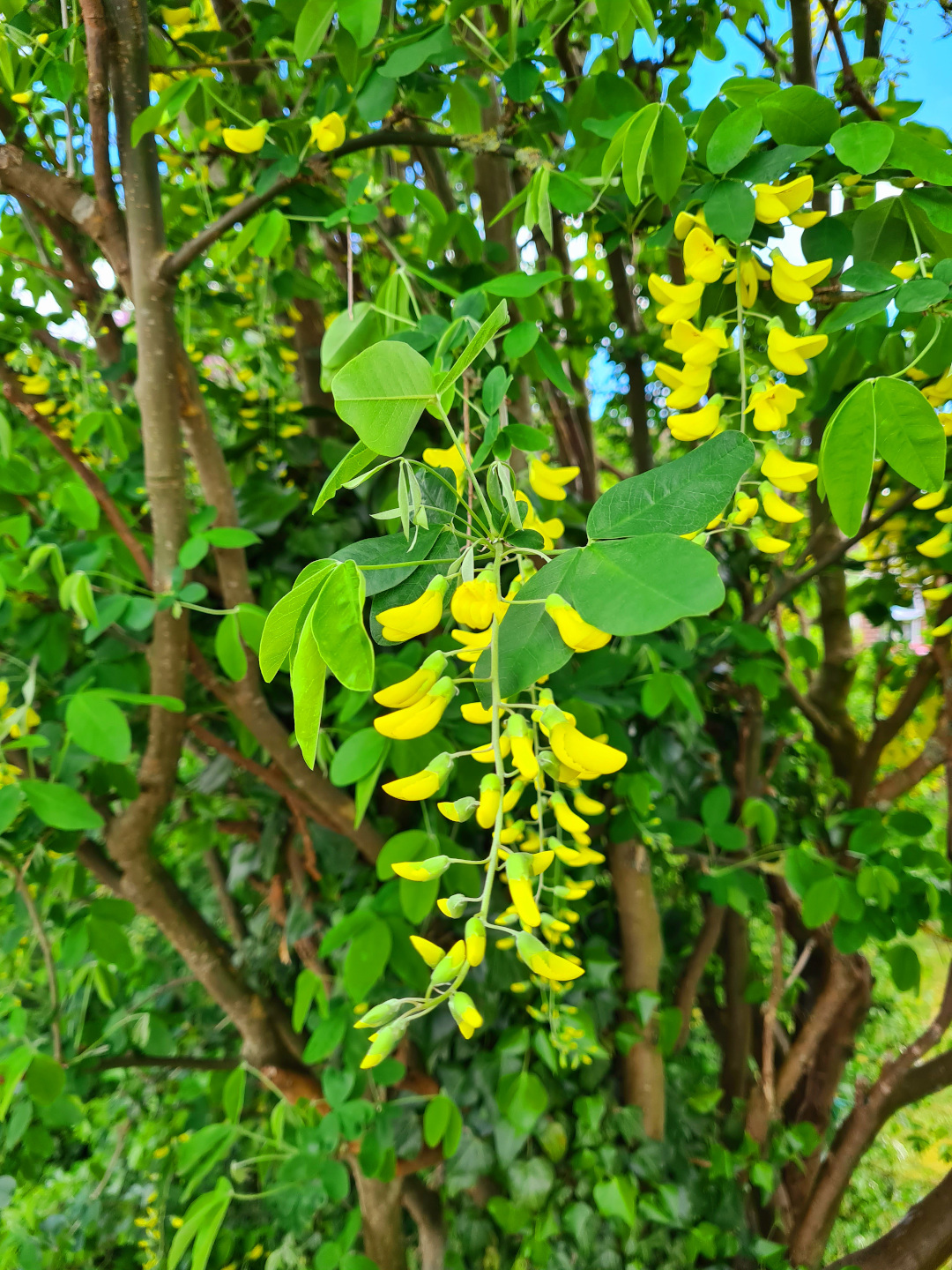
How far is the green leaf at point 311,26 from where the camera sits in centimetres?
55

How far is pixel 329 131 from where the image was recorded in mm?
570

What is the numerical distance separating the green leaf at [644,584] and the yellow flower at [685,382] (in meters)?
0.22

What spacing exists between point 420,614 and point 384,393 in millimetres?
89

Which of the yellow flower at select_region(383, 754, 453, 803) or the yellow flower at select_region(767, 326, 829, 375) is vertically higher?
the yellow flower at select_region(767, 326, 829, 375)

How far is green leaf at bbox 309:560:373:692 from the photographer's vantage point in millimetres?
281

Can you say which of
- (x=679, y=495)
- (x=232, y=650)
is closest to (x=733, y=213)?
(x=679, y=495)

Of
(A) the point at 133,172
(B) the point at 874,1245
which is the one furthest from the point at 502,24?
(B) the point at 874,1245

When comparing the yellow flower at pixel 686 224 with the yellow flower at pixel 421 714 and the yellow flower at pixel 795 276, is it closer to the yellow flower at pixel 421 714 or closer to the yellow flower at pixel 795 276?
the yellow flower at pixel 795 276

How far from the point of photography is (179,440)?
0.76 m

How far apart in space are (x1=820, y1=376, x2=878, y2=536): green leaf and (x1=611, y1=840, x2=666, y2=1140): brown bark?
2.62 feet

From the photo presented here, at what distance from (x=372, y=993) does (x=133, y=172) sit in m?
0.98

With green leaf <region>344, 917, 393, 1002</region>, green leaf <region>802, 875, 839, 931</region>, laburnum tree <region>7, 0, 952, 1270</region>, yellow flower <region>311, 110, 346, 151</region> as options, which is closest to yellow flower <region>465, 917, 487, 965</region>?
laburnum tree <region>7, 0, 952, 1270</region>

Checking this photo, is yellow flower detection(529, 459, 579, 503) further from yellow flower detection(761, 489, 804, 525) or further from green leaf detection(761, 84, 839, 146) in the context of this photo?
green leaf detection(761, 84, 839, 146)

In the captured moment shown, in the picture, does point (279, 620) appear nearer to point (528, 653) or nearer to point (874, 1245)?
point (528, 653)
